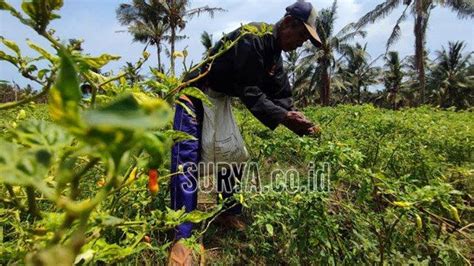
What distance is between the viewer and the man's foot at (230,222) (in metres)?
2.13

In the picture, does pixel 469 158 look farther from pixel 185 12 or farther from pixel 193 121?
pixel 185 12

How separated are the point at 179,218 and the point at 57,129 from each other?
640 millimetres

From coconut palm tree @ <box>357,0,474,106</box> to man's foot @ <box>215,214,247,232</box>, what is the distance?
16596mm

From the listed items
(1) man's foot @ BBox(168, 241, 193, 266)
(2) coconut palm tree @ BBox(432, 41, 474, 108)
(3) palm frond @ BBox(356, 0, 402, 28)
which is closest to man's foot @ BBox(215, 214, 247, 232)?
(1) man's foot @ BBox(168, 241, 193, 266)

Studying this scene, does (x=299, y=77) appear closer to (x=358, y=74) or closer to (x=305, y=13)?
(x=358, y=74)

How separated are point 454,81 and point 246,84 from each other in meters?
34.0

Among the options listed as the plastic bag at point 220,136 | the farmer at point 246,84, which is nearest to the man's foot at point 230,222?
the farmer at point 246,84

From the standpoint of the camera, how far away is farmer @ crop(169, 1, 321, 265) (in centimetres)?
194

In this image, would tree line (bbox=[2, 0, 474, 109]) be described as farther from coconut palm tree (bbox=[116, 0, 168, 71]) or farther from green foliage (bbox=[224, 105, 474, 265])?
green foliage (bbox=[224, 105, 474, 265])

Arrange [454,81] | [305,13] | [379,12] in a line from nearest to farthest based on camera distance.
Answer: [305,13] < [379,12] < [454,81]

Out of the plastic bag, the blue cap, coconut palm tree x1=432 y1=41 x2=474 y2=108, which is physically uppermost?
coconut palm tree x1=432 y1=41 x2=474 y2=108

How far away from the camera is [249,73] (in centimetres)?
201

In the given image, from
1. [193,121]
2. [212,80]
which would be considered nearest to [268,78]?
[212,80]

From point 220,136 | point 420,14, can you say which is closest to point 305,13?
point 220,136
